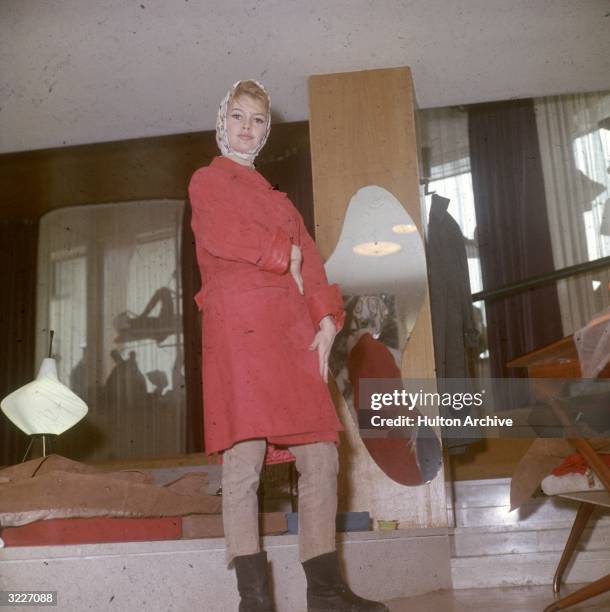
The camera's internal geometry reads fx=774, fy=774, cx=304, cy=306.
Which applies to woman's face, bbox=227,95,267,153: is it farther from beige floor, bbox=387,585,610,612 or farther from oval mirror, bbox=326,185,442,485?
beige floor, bbox=387,585,610,612

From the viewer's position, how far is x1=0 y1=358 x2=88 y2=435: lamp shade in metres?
3.07

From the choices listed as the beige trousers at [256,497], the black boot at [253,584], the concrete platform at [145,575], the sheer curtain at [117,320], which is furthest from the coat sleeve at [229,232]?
the sheer curtain at [117,320]

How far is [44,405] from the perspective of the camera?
308cm

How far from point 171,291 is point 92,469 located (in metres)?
5.32

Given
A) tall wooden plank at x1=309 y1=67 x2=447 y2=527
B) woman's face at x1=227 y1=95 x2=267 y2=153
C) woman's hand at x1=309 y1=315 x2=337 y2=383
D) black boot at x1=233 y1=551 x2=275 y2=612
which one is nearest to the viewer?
black boot at x1=233 y1=551 x2=275 y2=612

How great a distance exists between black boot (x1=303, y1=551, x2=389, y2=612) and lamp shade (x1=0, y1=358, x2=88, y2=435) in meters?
1.63

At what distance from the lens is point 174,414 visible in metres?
7.42

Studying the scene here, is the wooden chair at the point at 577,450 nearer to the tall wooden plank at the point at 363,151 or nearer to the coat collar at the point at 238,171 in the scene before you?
the tall wooden plank at the point at 363,151

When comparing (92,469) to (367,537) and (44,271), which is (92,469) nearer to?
(367,537)

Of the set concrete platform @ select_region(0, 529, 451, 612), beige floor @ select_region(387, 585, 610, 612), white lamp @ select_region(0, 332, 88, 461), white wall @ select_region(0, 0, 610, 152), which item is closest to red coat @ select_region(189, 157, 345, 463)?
concrete platform @ select_region(0, 529, 451, 612)

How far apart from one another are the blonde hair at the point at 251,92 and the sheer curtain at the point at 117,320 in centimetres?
568

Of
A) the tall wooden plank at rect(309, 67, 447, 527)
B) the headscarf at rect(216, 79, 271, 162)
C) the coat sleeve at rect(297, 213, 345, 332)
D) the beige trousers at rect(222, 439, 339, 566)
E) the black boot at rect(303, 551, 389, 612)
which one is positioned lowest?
the black boot at rect(303, 551, 389, 612)

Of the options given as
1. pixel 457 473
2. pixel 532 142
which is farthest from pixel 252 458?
pixel 532 142

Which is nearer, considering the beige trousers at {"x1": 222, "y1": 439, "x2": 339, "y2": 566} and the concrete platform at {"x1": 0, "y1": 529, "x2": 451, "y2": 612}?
the beige trousers at {"x1": 222, "y1": 439, "x2": 339, "y2": 566}
